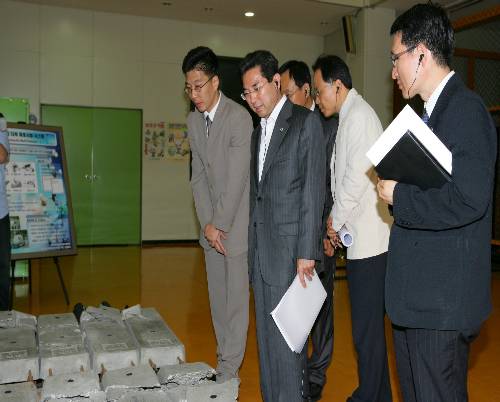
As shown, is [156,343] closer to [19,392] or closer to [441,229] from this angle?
[19,392]

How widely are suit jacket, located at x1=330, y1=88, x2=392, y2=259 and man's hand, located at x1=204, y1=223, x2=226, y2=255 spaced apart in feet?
2.07

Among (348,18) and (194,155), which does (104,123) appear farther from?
(194,155)

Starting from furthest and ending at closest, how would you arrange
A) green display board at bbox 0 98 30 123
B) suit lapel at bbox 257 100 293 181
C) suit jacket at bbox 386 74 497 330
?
green display board at bbox 0 98 30 123 < suit lapel at bbox 257 100 293 181 < suit jacket at bbox 386 74 497 330

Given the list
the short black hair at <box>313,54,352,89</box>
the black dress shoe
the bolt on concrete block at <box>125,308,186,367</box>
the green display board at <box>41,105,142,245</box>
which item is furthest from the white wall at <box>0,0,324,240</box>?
the short black hair at <box>313,54,352,89</box>

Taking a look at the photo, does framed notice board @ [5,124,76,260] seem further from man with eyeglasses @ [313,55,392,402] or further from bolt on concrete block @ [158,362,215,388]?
man with eyeglasses @ [313,55,392,402]

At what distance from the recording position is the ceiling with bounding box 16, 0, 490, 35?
7.42 m

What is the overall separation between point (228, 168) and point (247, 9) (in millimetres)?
5643

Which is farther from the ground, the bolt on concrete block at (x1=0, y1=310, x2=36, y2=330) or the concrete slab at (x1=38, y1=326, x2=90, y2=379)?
the bolt on concrete block at (x1=0, y1=310, x2=36, y2=330)

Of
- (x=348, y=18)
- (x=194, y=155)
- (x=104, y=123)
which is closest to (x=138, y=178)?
(x=104, y=123)

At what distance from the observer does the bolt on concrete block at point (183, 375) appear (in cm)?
238

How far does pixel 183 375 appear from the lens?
2.41 m

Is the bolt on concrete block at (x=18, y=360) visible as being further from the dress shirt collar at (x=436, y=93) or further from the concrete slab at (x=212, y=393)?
the dress shirt collar at (x=436, y=93)

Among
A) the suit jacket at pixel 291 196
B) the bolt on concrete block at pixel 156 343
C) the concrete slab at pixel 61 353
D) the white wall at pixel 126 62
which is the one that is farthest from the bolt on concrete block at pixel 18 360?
the white wall at pixel 126 62

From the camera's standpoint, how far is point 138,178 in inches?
332
